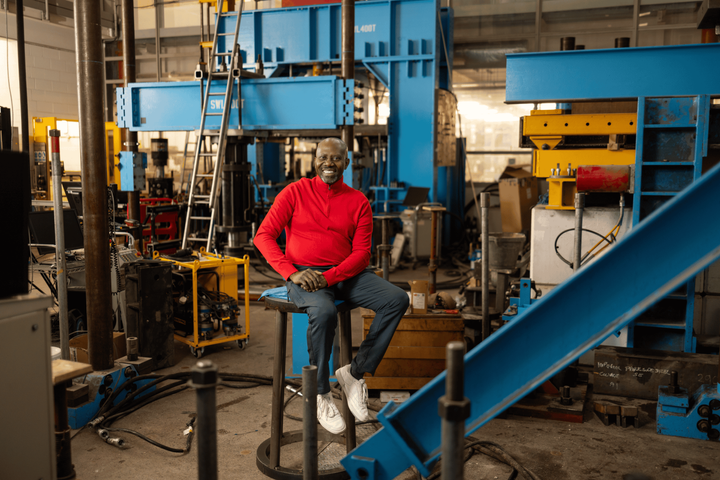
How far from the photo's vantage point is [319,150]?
3.12m

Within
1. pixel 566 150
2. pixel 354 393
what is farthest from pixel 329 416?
pixel 566 150

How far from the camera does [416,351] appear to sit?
3.91 metres

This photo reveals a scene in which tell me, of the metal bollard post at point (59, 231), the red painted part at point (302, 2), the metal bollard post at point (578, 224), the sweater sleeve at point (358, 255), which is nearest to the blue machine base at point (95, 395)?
the metal bollard post at point (59, 231)

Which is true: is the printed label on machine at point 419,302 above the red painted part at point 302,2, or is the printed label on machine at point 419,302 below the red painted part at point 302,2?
below

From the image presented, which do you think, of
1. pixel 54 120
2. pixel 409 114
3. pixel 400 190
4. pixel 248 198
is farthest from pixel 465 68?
pixel 54 120

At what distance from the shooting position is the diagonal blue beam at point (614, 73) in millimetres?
4102

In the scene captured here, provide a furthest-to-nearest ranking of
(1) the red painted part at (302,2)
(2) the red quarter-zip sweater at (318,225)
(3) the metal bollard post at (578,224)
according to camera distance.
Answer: (1) the red painted part at (302,2) → (3) the metal bollard post at (578,224) → (2) the red quarter-zip sweater at (318,225)

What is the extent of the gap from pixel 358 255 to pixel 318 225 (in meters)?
0.27

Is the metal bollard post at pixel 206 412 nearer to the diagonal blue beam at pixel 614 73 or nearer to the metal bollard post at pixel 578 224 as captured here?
the metal bollard post at pixel 578 224

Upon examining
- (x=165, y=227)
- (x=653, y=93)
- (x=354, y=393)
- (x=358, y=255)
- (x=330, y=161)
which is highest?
(x=653, y=93)

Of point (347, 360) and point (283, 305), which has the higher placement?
point (283, 305)

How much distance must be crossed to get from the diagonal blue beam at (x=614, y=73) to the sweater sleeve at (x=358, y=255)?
6.36 feet

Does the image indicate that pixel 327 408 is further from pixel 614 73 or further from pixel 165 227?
pixel 165 227

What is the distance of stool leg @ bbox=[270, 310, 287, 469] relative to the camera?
9.09 ft
